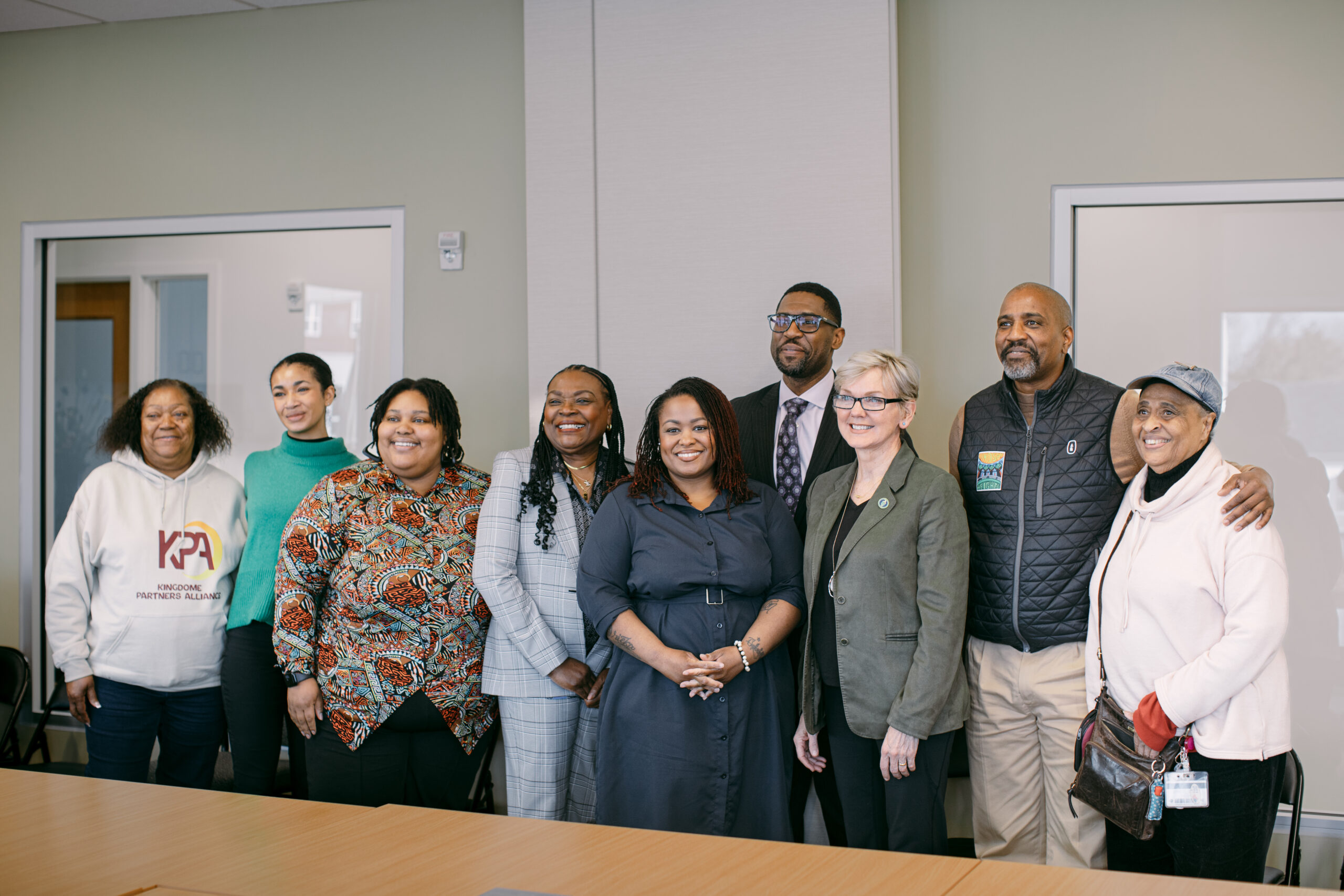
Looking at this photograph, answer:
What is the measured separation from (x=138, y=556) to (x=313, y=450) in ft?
2.28

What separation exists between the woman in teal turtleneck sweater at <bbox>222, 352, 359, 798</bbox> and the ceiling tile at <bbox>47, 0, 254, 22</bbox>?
2.21 metres

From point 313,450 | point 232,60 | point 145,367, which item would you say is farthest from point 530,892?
point 232,60

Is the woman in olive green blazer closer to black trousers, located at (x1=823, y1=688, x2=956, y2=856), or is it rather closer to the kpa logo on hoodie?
black trousers, located at (x1=823, y1=688, x2=956, y2=856)

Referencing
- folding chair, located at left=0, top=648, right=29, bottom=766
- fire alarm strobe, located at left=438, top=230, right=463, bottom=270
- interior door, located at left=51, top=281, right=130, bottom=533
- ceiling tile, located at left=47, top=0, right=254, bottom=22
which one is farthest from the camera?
interior door, located at left=51, top=281, right=130, bottom=533

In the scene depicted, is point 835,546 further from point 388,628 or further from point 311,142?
point 311,142

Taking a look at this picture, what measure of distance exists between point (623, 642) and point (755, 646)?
36cm

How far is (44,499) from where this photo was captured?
4754 millimetres

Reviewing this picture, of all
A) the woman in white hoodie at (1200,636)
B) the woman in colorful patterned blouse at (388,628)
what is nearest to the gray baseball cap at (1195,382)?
the woman in white hoodie at (1200,636)

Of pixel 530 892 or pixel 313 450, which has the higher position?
pixel 313 450

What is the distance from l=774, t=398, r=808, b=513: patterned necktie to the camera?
10.4 ft

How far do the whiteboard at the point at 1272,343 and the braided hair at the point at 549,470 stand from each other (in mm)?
1997

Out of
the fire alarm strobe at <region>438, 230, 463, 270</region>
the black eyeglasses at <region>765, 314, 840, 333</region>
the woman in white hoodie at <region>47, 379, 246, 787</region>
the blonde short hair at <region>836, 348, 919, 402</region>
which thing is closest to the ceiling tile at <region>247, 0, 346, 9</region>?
the fire alarm strobe at <region>438, 230, 463, 270</region>

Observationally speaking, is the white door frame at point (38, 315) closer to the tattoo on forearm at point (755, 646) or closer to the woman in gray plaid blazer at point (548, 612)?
the woman in gray plaid blazer at point (548, 612)

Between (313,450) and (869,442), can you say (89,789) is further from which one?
(869,442)
